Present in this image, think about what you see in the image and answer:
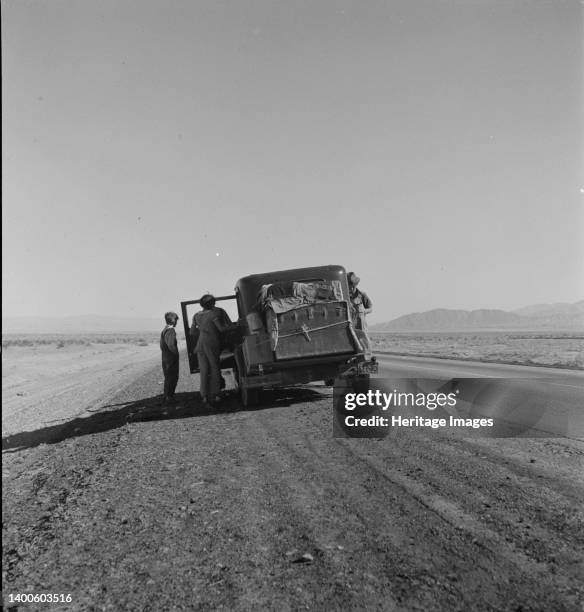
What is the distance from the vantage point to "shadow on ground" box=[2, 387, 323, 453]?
9.43 m

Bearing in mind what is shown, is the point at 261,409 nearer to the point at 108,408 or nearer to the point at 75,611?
the point at 108,408

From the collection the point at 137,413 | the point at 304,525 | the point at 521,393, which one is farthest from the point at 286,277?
the point at 304,525

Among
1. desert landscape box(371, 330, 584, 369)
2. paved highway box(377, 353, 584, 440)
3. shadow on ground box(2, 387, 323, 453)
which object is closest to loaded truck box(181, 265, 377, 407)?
shadow on ground box(2, 387, 323, 453)

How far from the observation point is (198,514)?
14.3 feet

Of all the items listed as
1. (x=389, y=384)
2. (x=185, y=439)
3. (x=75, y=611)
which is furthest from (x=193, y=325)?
(x=75, y=611)

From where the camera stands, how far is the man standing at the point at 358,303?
9953mm

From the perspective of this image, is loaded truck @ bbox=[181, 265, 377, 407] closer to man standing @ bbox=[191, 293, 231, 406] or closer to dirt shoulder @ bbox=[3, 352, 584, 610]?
man standing @ bbox=[191, 293, 231, 406]

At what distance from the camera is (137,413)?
A: 10.8m

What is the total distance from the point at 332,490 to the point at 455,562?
166cm

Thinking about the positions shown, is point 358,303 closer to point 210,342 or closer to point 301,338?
point 301,338

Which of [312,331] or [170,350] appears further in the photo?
[170,350]

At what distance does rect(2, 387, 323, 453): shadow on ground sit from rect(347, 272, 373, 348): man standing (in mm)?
2150

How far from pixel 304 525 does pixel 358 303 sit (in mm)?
6540

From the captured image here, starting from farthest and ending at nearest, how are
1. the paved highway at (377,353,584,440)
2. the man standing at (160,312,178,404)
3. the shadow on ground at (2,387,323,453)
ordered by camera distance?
the man standing at (160,312,178,404)
the shadow on ground at (2,387,323,453)
the paved highway at (377,353,584,440)
